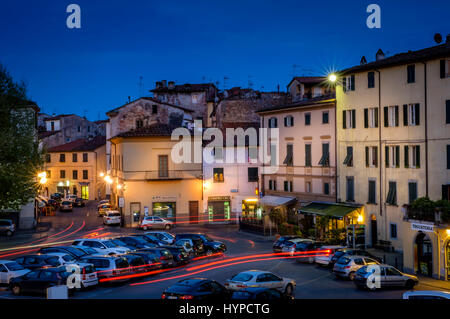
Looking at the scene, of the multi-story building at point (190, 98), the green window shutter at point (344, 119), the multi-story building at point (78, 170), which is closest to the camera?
the green window shutter at point (344, 119)

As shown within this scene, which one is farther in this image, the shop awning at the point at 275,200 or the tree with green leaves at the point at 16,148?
the shop awning at the point at 275,200

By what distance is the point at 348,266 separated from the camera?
28312 mm

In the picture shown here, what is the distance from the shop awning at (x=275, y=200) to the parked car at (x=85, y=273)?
28.7m

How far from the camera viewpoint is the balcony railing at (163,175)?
56312mm

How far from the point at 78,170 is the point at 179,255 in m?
56.8

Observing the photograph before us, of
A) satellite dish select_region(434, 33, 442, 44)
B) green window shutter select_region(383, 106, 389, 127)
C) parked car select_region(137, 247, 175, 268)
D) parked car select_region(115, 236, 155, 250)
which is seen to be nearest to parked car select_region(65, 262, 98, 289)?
parked car select_region(137, 247, 175, 268)

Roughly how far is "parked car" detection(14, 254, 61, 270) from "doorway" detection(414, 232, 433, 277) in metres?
19.4

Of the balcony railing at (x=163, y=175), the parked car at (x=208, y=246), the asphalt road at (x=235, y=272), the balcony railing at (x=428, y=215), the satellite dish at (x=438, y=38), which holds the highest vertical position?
the satellite dish at (x=438, y=38)

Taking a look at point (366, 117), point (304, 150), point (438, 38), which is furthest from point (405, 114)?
point (304, 150)

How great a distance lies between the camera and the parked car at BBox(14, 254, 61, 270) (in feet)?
91.1

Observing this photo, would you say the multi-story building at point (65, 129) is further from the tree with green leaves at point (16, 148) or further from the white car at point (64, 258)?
the white car at point (64, 258)

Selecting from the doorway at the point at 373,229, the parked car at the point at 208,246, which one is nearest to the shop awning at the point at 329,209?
the doorway at the point at 373,229

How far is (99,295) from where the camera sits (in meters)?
23.6
